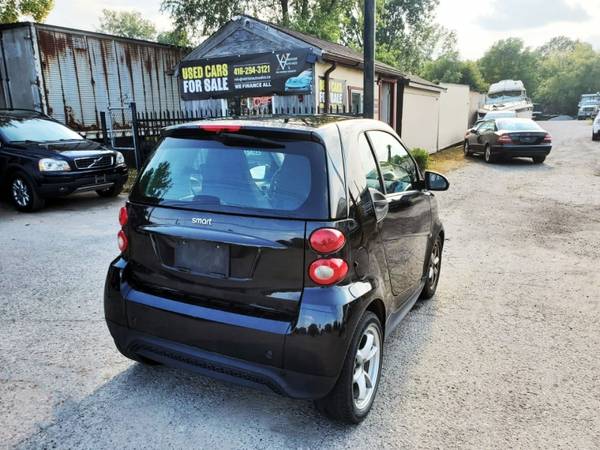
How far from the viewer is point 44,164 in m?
7.97

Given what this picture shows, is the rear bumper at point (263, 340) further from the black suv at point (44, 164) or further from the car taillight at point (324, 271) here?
the black suv at point (44, 164)

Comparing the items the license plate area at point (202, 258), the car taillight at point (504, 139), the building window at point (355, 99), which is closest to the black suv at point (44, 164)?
the license plate area at point (202, 258)

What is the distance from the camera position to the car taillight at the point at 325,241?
93.1 inches

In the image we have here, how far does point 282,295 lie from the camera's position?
7.86 feet

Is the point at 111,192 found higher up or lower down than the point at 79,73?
lower down

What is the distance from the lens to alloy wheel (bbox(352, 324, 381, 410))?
8.85ft

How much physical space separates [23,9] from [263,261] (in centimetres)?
2289

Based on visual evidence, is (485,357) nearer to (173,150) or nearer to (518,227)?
(173,150)

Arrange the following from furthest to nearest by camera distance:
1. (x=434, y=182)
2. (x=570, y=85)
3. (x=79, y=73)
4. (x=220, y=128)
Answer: (x=570, y=85) < (x=79, y=73) < (x=434, y=182) < (x=220, y=128)

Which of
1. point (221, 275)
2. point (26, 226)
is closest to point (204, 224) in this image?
point (221, 275)

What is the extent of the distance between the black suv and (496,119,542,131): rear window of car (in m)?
12.0

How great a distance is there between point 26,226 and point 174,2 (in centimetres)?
1732

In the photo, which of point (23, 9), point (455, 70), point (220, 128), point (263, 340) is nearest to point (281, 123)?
point (220, 128)

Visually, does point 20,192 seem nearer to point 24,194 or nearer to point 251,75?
point 24,194
